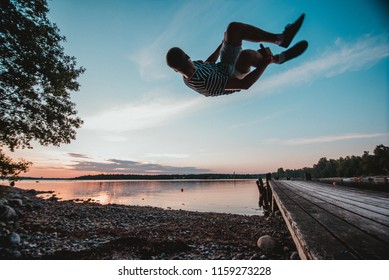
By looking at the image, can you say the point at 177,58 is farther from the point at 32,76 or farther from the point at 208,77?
the point at 32,76

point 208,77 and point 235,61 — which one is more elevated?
point 235,61

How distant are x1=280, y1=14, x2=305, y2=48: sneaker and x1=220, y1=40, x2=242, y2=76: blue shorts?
2.07 feet

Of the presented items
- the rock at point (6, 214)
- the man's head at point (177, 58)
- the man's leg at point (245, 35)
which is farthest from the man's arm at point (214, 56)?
the rock at point (6, 214)

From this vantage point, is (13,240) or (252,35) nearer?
(252,35)

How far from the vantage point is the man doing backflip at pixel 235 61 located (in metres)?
2.75

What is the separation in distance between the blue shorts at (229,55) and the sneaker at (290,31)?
63 cm

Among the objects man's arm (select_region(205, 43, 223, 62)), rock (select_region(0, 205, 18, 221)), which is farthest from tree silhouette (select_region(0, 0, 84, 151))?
man's arm (select_region(205, 43, 223, 62))

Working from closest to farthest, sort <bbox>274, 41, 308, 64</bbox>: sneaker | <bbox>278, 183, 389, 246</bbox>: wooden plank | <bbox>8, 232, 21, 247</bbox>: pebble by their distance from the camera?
<bbox>278, 183, 389, 246</bbox>: wooden plank < <bbox>274, 41, 308, 64</bbox>: sneaker < <bbox>8, 232, 21, 247</bbox>: pebble

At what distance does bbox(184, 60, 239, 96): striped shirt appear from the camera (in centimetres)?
281

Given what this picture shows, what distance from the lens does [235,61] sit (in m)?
2.96

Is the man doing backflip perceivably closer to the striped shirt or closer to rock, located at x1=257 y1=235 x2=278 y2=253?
the striped shirt

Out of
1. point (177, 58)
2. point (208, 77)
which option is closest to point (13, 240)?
point (177, 58)

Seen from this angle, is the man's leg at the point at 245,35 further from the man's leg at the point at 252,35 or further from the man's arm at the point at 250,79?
the man's arm at the point at 250,79

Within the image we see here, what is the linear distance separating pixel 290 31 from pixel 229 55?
929mm
